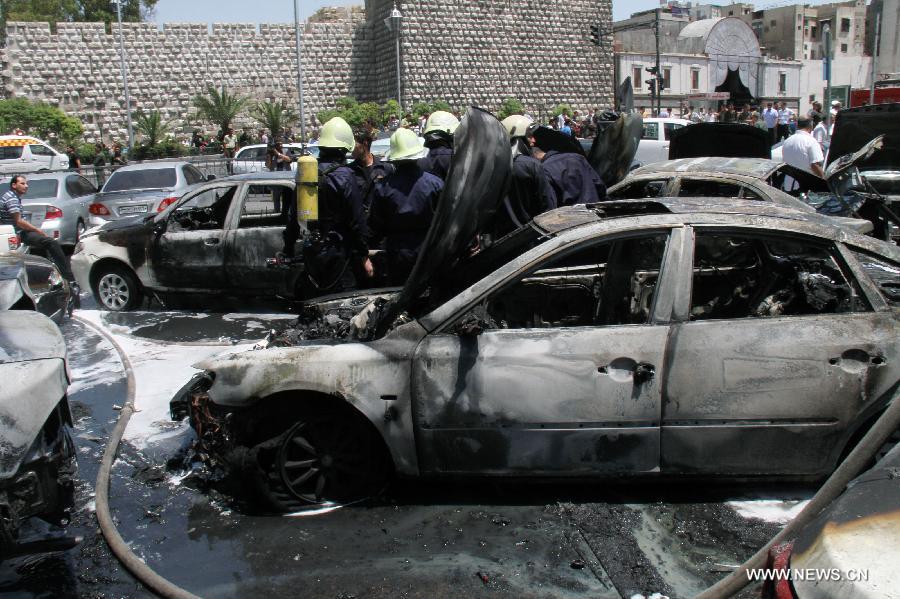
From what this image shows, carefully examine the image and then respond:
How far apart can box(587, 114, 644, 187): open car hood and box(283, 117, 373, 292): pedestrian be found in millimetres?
3151

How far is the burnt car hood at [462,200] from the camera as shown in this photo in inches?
163

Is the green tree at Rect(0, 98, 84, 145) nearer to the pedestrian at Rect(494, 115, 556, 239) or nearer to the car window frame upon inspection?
the pedestrian at Rect(494, 115, 556, 239)

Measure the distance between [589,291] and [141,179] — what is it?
12.4 meters

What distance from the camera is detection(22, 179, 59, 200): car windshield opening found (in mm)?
14641

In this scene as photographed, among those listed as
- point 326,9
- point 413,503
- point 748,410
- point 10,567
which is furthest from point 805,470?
point 326,9

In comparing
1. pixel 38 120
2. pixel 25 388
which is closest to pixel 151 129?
pixel 38 120

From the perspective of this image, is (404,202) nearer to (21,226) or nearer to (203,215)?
(203,215)

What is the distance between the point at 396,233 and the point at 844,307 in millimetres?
3355

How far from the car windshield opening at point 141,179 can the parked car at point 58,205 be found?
0.57 m

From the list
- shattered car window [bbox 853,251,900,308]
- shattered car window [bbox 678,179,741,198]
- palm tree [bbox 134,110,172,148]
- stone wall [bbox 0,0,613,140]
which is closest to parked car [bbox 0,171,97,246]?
shattered car window [bbox 678,179,741,198]

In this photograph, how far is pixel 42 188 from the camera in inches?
582

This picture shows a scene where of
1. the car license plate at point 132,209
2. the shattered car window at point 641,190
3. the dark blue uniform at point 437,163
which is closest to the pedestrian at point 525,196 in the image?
the dark blue uniform at point 437,163

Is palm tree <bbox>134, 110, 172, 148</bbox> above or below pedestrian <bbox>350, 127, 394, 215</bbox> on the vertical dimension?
above

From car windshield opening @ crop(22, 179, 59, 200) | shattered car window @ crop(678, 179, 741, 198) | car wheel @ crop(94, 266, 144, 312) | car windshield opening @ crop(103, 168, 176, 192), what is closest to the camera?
shattered car window @ crop(678, 179, 741, 198)
